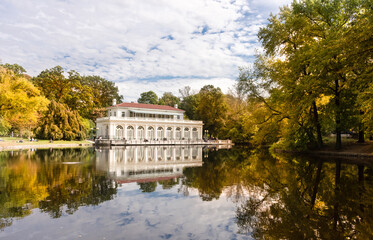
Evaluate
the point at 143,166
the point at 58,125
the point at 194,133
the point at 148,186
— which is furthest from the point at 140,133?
the point at 148,186

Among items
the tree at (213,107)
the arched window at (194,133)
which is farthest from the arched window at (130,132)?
the tree at (213,107)

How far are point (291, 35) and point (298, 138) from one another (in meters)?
9.13

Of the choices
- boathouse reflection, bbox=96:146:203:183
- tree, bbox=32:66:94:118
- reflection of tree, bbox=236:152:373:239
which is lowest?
boathouse reflection, bbox=96:146:203:183

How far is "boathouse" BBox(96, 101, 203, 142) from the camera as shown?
144 feet

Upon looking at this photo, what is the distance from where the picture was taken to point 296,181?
9.55 m

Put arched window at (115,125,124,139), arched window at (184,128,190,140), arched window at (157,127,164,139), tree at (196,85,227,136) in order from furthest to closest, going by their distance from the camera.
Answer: arched window at (184,128,190,140)
tree at (196,85,227,136)
arched window at (157,127,164,139)
arched window at (115,125,124,139)

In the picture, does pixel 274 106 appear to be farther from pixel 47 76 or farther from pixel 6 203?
pixel 47 76

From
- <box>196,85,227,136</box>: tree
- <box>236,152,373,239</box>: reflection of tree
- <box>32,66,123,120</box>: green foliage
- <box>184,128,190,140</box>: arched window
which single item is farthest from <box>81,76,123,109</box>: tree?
<box>236,152,373,239</box>: reflection of tree

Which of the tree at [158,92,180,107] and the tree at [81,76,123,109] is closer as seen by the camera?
the tree at [81,76,123,109]

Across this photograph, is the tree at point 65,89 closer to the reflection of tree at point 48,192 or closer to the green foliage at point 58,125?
the green foliage at point 58,125

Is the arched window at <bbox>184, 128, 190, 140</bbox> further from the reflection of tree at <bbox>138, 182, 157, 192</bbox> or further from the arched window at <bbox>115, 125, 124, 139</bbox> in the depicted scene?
the reflection of tree at <bbox>138, 182, 157, 192</bbox>

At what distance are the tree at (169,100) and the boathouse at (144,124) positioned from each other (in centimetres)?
2292

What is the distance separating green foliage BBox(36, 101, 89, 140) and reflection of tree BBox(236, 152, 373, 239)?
3608 cm

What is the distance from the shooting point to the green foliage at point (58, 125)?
38.1 m
